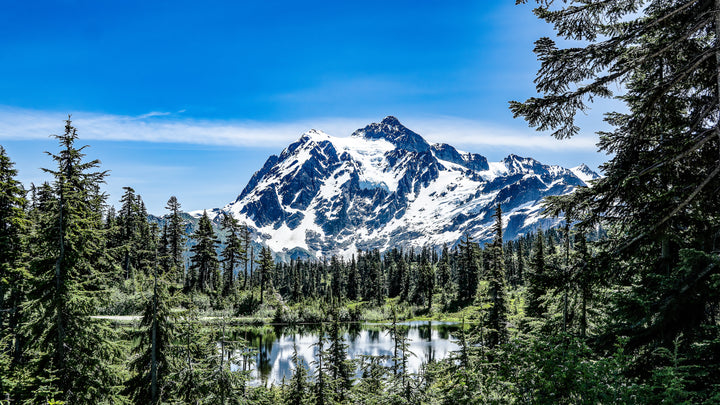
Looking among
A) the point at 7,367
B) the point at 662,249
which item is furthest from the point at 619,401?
the point at 7,367

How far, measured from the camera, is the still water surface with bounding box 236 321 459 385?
36125 mm

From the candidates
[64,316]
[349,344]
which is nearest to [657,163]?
[64,316]

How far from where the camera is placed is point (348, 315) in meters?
71.5

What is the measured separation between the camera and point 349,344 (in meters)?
47.7

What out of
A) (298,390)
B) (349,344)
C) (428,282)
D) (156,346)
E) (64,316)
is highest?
(64,316)

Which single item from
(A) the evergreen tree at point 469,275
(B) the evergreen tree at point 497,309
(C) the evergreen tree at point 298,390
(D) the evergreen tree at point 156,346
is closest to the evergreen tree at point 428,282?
(A) the evergreen tree at point 469,275

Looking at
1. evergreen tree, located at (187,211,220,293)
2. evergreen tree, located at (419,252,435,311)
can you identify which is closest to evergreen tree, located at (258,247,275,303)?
evergreen tree, located at (187,211,220,293)

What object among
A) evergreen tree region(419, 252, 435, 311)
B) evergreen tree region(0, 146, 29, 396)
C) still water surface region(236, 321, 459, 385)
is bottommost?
still water surface region(236, 321, 459, 385)

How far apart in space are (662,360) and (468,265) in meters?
73.9

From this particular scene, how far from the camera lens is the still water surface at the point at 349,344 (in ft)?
119

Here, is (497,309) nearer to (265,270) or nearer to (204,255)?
(204,255)

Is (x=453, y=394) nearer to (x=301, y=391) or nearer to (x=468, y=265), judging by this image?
(x=301, y=391)

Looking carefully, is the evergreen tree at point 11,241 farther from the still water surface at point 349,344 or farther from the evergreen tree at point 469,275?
the evergreen tree at point 469,275

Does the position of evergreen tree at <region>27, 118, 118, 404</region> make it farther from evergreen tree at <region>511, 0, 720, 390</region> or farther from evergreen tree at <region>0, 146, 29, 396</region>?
evergreen tree at <region>511, 0, 720, 390</region>
